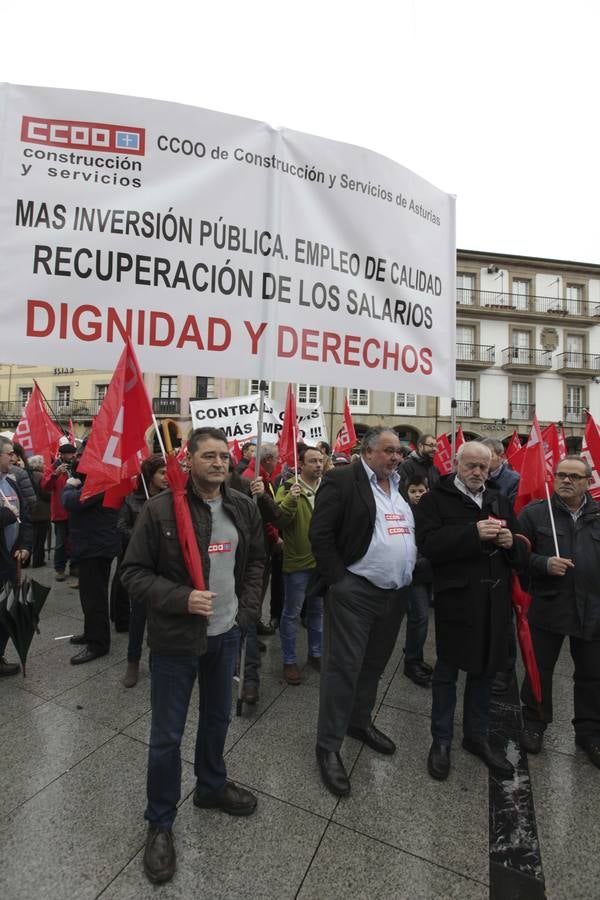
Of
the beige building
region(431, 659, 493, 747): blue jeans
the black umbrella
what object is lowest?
region(431, 659, 493, 747): blue jeans

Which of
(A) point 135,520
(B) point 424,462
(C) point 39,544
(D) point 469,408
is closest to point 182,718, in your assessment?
(A) point 135,520

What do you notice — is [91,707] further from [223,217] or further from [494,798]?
[223,217]

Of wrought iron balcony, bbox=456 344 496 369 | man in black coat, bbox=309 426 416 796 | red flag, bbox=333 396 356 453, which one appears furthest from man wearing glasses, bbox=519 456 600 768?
wrought iron balcony, bbox=456 344 496 369

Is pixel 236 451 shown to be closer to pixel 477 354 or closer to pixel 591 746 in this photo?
pixel 591 746

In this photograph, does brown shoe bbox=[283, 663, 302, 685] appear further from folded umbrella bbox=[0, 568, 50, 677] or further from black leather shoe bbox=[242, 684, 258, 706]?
folded umbrella bbox=[0, 568, 50, 677]

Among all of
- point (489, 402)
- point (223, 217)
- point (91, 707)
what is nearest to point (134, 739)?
point (91, 707)

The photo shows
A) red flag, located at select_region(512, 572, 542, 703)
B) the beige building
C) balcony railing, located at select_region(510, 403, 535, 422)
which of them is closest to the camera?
red flag, located at select_region(512, 572, 542, 703)

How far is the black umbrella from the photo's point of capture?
12.0 ft

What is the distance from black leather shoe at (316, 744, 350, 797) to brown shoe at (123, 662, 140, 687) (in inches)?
66.6

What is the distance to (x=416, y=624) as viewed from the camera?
405 cm

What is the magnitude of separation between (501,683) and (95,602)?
3.58 m

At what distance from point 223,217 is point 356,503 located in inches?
76.5

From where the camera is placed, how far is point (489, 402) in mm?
30266

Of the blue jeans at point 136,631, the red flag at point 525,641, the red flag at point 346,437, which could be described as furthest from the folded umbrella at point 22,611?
the red flag at point 346,437
